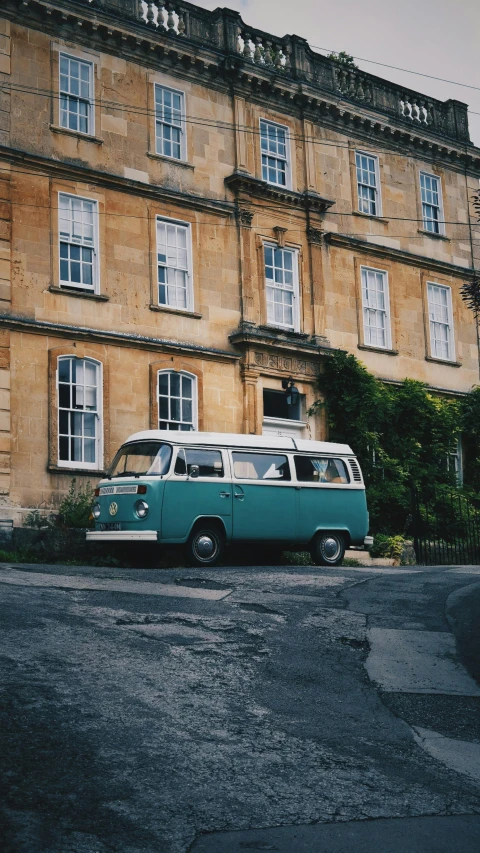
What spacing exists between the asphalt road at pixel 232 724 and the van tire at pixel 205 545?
449cm

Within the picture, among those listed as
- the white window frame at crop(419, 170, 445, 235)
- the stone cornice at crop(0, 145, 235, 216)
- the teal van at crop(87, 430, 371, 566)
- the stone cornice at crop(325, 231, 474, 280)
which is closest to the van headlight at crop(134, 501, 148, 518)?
the teal van at crop(87, 430, 371, 566)

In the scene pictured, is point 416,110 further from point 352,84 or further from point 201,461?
point 201,461

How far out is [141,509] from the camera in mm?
16594

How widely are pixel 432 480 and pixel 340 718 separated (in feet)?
62.4

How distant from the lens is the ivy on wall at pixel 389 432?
24.6 metres

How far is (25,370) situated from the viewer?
20.1 meters

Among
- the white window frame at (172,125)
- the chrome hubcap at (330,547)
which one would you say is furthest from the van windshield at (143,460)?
the white window frame at (172,125)

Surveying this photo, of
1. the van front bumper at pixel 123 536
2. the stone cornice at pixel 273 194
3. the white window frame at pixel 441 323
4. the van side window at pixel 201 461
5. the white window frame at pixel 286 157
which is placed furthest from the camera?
the white window frame at pixel 441 323

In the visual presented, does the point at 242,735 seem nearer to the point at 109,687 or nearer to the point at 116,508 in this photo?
the point at 109,687

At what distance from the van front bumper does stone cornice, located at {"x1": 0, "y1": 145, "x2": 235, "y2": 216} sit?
8.24 metres

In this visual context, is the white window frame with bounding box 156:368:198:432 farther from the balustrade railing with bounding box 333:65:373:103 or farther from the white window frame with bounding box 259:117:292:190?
the balustrade railing with bounding box 333:65:373:103

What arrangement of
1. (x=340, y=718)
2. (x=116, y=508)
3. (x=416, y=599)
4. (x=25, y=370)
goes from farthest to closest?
1. (x=25, y=370)
2. (x=116, y=508)
3. (x=416, y=599)
4. (x=340, y=718)

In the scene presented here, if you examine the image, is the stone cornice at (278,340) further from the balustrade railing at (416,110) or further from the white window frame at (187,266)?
the balustrade railing at (416,110)

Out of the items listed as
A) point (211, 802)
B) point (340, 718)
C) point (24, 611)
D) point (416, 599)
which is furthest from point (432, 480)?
point (211, 802)
